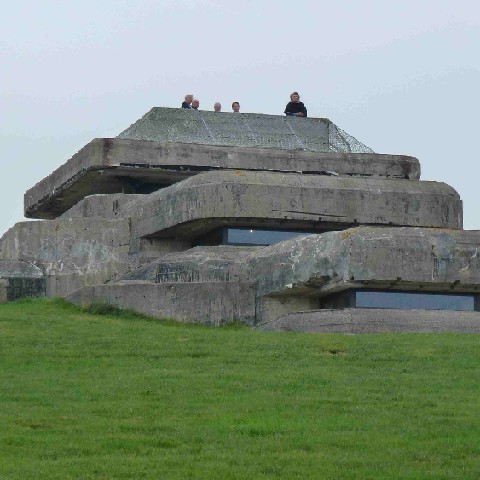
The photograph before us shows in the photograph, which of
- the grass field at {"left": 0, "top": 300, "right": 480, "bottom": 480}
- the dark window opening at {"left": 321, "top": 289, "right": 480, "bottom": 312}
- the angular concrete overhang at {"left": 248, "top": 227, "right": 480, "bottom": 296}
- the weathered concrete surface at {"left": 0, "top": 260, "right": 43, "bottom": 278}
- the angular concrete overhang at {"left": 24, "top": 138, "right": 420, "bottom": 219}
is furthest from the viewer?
the angular concrete overhang at {"left": 24, "top": 138, "right": 420, "bottom": 219}

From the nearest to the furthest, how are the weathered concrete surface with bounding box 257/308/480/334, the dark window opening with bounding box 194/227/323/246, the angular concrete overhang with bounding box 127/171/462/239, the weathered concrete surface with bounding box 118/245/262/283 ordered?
the weathered concrete surface with bounding box 257/308/480/334
the weathered concrete surface with bounding box 118/245/262/283
the angular concrete overhang with bounding box 127/171/462/239
the dark window opening with bounding box 194/227/323/246

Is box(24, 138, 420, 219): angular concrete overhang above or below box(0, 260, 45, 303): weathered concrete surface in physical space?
above

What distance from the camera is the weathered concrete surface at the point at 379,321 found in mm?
19406

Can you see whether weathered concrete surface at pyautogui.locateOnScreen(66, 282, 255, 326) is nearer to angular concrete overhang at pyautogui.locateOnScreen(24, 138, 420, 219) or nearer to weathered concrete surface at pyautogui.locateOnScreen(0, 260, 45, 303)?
weathered concrete surface at pyautogui.locateOnScreen(0, 260, 45, 303)

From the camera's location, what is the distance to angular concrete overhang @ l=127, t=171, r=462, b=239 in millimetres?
23328

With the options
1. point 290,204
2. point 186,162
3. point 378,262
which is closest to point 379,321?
point 378,262

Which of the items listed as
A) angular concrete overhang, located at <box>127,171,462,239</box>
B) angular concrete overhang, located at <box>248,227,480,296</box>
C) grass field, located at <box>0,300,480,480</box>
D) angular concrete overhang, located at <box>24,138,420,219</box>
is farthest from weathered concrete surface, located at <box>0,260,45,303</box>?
grass field, located at <box>0,300,480,480</box>

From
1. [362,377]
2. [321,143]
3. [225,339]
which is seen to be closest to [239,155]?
[321,143]

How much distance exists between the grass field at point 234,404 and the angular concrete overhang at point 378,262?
1.95m

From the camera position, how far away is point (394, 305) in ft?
67.8

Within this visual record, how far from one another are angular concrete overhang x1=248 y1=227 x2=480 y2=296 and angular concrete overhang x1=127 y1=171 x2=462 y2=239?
7.73 feet

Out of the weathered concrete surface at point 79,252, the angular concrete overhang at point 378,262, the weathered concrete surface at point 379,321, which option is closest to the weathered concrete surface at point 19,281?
the weathered concrete surface at point 79,252

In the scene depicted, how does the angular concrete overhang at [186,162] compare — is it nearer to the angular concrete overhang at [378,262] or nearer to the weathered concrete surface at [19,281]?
the weathered concrete surface at [19,281]

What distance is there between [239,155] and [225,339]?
30.4 feet
